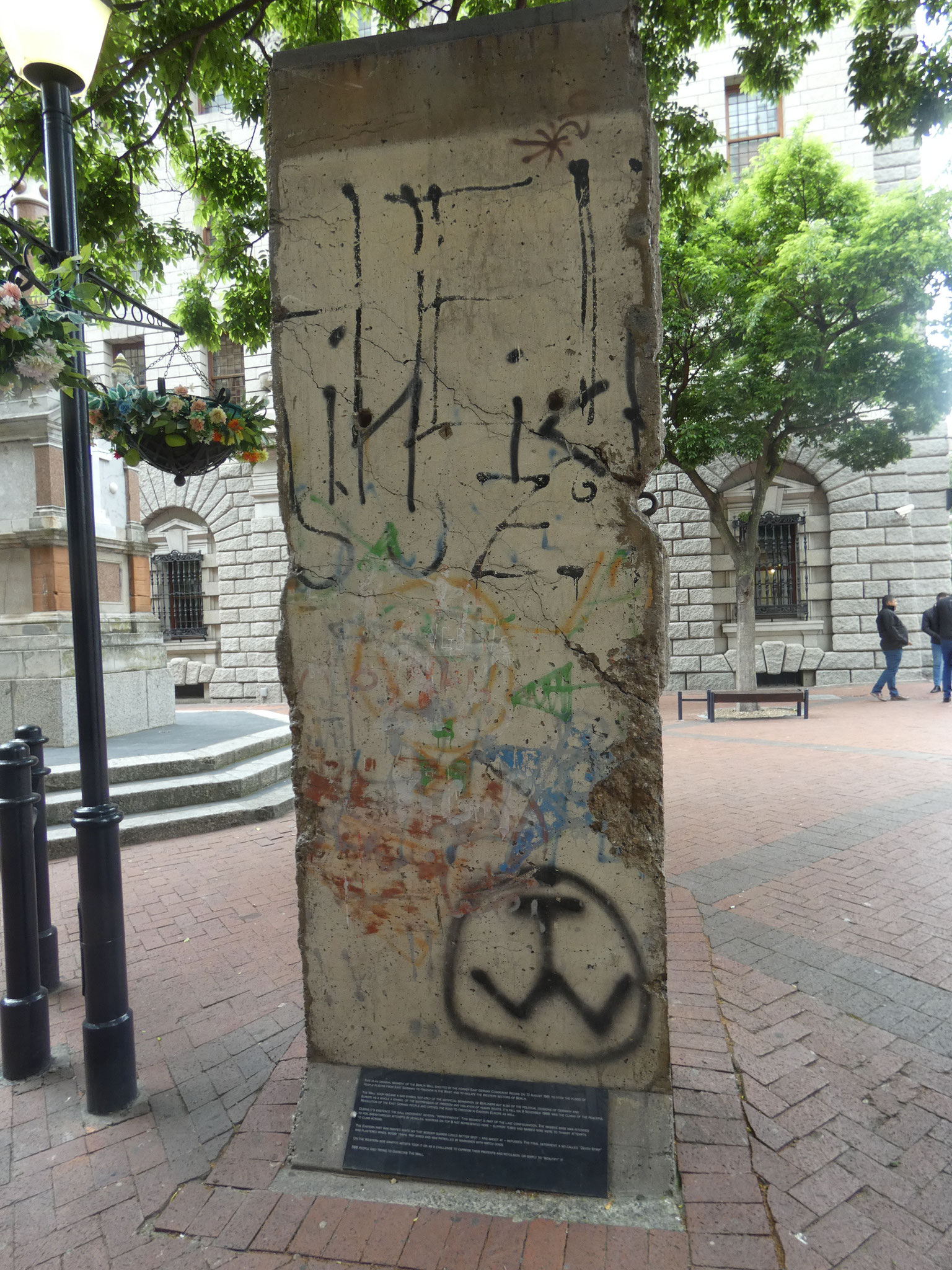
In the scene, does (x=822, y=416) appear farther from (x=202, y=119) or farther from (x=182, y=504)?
(x=202, y=119)

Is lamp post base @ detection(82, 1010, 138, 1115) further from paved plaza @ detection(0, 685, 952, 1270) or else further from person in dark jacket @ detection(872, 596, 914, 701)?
person in dark jacket @ detection(872, 596, 914, 701)

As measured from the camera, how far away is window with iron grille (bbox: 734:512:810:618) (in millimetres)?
15648

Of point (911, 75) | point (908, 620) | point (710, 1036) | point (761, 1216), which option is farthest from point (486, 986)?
point (908, 620)

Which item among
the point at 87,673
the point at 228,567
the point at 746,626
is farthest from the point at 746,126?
the point at 87,673

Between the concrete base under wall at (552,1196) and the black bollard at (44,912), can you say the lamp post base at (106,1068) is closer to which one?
the concrete base under wall at (552,1196)

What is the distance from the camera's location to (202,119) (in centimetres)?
1720

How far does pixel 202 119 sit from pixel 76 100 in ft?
44.3

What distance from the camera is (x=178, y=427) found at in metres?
3.92

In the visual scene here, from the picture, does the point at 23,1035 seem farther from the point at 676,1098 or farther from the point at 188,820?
the point at 188,820

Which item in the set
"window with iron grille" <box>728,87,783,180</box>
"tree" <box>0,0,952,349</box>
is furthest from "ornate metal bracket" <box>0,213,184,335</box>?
"window with iron grille" <box>728,87,783,180</box>

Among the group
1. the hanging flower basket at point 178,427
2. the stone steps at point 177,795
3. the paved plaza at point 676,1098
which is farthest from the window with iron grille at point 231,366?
the paved plaza at point 676,1098

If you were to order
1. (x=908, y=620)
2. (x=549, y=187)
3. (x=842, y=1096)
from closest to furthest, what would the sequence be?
(x=549, y=187) → (x=842, y=1096) → (x=908, y=620)

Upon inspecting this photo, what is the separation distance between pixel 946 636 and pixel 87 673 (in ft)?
44.2

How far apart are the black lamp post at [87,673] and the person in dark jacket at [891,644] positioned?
13.2 m
